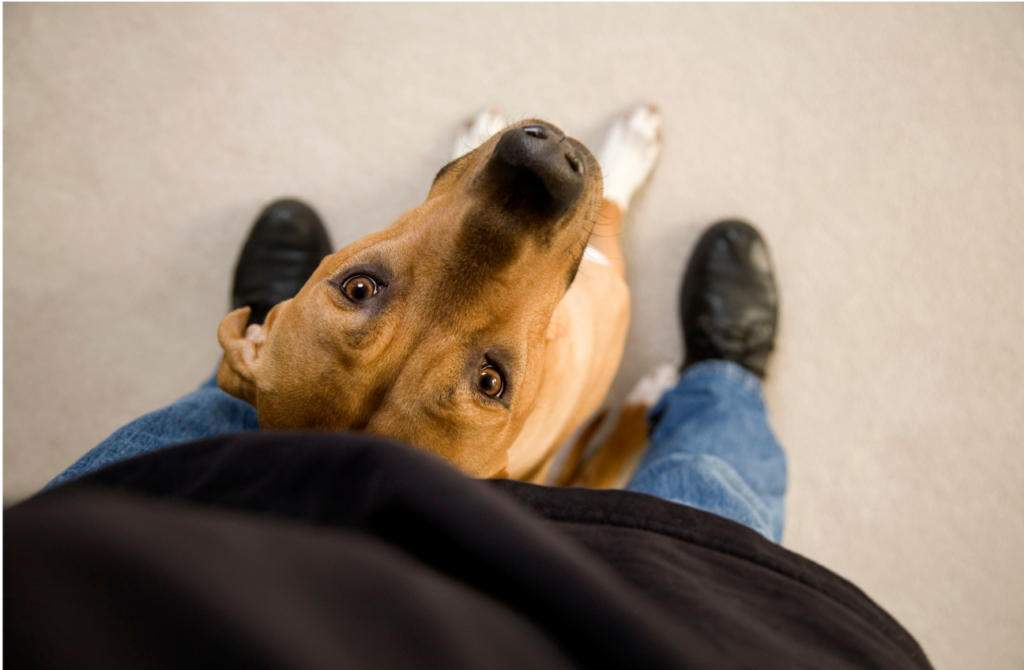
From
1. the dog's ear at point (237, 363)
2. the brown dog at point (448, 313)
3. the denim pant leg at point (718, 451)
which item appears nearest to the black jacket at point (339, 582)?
the brown dog at point (448, 313)

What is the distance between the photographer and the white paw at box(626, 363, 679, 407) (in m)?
2.56

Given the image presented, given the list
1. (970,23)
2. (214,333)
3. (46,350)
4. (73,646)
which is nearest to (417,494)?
(73,646)

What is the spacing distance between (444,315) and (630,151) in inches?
61.0

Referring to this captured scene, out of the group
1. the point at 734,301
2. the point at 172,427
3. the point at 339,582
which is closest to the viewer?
the point at 339,582

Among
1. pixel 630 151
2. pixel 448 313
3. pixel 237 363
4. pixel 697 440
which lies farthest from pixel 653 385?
pixel 237 363

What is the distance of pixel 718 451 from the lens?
2.08 meters

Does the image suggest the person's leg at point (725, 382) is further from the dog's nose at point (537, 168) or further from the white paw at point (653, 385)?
the dog's nose at point (537, 168)

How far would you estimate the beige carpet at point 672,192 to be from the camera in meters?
2.50

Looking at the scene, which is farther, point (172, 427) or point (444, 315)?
point (172, 427)

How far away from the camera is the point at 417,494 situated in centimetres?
80

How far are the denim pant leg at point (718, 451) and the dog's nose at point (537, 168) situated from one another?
100cm

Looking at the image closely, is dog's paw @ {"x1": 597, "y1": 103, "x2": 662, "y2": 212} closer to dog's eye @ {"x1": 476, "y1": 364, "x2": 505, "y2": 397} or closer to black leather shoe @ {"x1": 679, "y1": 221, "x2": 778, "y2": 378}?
black leather shoe @ {"x1": 679, "y1": 221, "x2": 778, "y2": 378}

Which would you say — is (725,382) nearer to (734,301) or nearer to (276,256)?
(734,301)

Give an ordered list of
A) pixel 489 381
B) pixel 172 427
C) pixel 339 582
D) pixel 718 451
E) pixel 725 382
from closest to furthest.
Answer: pixel 339 582 < pixel 489 381 < pixel 172 427 < pixel 718 451 < pixel 725 382
